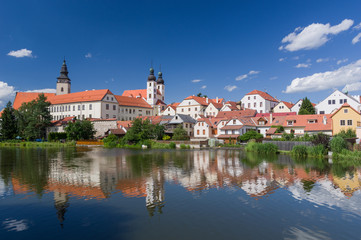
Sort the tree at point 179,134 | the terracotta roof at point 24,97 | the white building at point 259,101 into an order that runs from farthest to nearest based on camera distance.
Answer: the terracotta roof at point 24,97 < the white building at point 259,101 < the tree at point 179,134

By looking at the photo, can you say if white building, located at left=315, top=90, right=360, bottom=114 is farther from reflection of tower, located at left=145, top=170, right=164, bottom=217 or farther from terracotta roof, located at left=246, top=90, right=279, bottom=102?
reflection of tower, located at left=145, top=170, right=164, bottom=217

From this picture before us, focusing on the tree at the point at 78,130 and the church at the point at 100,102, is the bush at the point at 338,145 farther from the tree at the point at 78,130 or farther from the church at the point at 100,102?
the church at the point at 100,102

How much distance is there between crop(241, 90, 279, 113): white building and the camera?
300 feet

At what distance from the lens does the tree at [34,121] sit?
7681cm

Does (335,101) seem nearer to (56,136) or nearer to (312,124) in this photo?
(312,124)

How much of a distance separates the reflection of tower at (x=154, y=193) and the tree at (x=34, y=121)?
223 feet

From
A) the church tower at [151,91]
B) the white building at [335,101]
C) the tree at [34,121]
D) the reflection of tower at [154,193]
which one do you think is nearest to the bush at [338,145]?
the reflection of tower at [154,193]

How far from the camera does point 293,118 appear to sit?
59.0 meters

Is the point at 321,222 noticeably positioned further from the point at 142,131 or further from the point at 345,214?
the point at 142,131

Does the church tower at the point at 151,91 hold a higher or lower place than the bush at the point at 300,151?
higher

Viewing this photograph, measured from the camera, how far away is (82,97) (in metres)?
97.8

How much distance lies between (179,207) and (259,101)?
276ft

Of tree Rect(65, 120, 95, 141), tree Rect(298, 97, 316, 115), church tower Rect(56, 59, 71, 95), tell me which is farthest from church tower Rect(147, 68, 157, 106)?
tree Rect(298, 97, 316, 115)

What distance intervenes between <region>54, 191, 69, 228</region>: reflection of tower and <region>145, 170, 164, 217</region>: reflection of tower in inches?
156
